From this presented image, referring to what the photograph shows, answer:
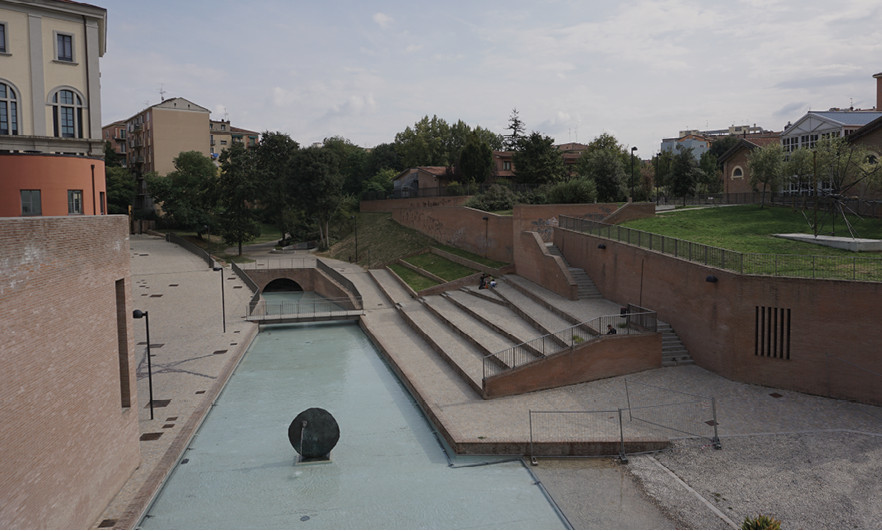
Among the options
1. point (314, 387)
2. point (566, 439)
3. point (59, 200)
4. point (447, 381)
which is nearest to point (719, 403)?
point (566, 439)

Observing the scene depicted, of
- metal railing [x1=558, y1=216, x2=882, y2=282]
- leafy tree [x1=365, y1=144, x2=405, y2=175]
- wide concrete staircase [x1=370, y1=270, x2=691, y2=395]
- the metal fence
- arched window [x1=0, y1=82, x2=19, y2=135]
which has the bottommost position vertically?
the metal fence

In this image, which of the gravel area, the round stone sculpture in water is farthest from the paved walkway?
the round stone sculpture in water

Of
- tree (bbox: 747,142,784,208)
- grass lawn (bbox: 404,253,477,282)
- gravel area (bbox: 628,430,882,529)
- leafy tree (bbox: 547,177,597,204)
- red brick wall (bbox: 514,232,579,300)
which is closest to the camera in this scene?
gravel area (bbox: 628,430,882,529)

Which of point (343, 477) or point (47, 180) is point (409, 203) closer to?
point (47, 180)

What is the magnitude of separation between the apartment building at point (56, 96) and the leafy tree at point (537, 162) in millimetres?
33291

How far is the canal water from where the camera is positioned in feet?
40.0

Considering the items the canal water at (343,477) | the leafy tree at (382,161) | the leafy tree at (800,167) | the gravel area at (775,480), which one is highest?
the leafy tree at (382,161)

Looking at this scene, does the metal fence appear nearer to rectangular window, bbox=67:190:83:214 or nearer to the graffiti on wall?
rectangular window, bbox=67:190:83:214

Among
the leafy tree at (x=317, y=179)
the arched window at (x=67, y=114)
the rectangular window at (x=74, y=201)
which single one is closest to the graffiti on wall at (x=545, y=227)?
the arched window at (x=67, y=114)

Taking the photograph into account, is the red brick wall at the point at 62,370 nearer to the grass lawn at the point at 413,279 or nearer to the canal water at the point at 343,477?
the canal water at the point at 343,477

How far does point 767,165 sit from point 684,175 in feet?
41.6

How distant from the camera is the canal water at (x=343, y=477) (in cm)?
1220

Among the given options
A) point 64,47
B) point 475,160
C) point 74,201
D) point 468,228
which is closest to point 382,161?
point 475,160

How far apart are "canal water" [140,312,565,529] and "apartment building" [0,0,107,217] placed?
25.3 feet
